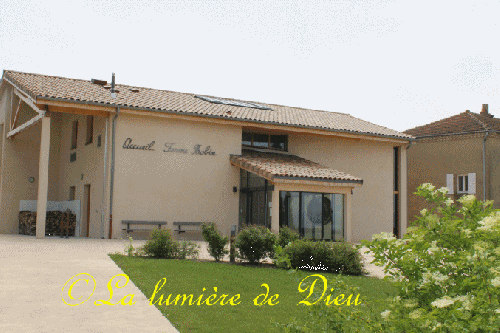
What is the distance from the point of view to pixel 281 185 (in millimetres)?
16672

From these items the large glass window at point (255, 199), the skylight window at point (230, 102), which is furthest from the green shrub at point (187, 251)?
the skylight window at point (230, 102)

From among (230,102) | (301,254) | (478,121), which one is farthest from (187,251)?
(478,121)

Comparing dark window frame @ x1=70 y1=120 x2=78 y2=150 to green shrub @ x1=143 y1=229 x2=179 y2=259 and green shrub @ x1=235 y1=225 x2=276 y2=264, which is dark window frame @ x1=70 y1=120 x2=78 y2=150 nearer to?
green shrub @ x1=143 y1=229 x2=179 y2=259

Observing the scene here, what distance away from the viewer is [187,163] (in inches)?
714

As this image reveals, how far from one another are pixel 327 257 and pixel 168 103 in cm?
1023

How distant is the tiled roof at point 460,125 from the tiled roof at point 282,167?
12.5m

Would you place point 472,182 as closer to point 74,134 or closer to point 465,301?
point 74,134

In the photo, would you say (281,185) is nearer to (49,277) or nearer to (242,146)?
(242,146)

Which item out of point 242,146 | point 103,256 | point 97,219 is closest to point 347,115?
point 242,146

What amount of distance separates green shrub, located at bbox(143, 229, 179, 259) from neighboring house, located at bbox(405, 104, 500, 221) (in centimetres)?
1661

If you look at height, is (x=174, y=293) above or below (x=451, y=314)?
below

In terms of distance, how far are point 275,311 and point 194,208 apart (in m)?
12.0

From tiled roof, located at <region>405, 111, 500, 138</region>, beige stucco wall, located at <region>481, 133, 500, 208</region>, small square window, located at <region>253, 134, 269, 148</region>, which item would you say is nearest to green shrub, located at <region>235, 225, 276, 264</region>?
small square window, located at <region>253, 134, 269, 148</region>

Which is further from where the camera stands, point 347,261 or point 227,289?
point 347,261
